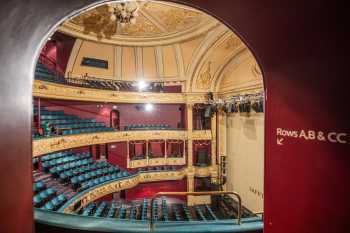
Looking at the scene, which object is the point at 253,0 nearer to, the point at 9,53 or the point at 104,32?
the point at 9,53

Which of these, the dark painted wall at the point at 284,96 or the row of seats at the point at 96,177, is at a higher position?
the dark painted wall at the point at 284,96

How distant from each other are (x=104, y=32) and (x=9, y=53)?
1264 centimetres

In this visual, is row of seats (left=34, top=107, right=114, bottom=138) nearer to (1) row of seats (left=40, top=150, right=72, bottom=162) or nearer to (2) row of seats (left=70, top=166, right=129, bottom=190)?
(1) row of seats (left=40, top=150, right=72, bottom=162)

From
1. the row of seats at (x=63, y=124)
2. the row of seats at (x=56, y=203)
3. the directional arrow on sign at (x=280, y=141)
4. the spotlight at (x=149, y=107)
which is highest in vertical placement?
the spotlight at (x=149, y=107)

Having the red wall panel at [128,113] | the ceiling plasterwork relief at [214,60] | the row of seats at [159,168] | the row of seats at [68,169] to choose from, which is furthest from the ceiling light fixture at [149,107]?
the row of seats at [68,169]

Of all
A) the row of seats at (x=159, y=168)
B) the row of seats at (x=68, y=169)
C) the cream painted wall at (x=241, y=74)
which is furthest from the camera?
the row of seats at (x=159, y=168)

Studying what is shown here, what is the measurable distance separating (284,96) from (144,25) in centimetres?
1230

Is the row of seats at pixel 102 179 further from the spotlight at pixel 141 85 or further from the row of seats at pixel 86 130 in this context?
the spotlight at pixel 141 85

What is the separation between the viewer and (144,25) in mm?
12391

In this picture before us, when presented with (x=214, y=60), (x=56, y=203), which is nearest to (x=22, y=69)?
(x=56, y=203)

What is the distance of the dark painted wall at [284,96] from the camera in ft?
3.55

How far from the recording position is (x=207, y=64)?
43.6ft

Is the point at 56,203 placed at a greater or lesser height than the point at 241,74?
lesser

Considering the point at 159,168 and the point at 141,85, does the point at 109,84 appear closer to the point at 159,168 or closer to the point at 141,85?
the point at 141,85
